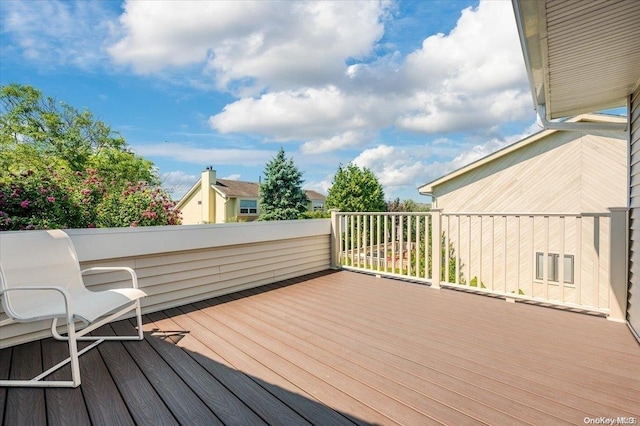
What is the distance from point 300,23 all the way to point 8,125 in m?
15.2

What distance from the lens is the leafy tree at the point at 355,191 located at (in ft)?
51.9

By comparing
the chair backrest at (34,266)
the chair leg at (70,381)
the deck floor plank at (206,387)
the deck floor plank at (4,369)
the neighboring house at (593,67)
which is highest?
the neighboring house at (593,67)

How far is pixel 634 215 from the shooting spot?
265cm

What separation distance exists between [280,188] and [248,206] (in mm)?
6514

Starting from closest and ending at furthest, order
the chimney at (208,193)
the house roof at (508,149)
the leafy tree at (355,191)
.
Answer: the house roof at (508,149) < the leafy tree at (355,191) < the chimney at (208,193)

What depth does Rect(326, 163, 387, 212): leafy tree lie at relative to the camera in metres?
15.8

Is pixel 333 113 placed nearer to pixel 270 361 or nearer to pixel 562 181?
pixel 562 181

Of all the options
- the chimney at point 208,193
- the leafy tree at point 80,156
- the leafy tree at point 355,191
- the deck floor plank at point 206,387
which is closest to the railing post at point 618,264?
the deck floor plank at point 206,387

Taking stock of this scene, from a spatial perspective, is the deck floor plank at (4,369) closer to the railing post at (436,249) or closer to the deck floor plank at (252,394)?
the deck floor plank at (252,394)

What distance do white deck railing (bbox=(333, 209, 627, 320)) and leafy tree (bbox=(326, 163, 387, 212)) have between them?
664 cm

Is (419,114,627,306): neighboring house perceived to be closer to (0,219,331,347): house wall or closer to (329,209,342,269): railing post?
(329,209,342,269): railing post

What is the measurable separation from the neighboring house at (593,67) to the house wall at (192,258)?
3.30 m

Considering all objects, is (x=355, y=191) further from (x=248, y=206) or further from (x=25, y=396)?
(x=25, y=396)

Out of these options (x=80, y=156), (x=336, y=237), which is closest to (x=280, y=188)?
(x=80, y=156)
